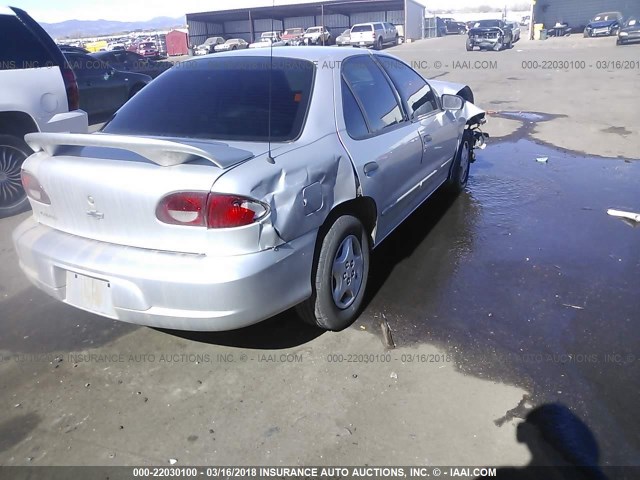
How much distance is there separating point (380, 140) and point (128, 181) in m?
1.71

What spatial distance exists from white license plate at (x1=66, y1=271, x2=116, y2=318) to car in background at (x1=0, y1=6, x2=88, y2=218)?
11.3 ft

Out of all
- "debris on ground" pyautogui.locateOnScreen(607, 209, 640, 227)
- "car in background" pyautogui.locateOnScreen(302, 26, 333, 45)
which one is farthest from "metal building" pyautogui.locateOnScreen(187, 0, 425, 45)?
"debris on ground" pyautogui.locateOnScreen(607, 209, 640, 227)

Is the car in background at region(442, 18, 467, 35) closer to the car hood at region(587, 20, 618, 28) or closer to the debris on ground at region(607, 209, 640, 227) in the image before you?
the car hood at region(587, 20, 618, 28)

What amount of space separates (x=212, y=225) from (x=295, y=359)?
1.06 m

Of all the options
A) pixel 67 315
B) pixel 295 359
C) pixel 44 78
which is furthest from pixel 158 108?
pixel 44 78

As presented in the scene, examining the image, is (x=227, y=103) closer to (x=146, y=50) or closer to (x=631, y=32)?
(x=631, y=32)

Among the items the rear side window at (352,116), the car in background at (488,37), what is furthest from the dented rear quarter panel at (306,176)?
the car in background at (488,37)

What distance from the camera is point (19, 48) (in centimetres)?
538

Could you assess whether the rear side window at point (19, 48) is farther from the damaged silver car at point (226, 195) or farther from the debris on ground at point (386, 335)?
Result: the debris on ground at point (386, 335)

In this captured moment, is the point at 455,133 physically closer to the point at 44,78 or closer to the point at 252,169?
the point at 252,169

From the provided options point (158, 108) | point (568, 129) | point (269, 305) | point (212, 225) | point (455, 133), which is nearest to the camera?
point (212, 225)

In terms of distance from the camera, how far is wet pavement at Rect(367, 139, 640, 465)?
9.07 ft

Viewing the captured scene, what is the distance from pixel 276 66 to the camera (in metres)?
3.36

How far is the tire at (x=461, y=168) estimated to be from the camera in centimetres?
551
